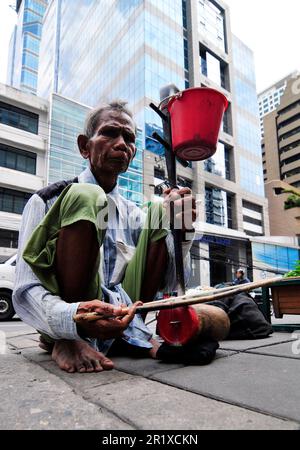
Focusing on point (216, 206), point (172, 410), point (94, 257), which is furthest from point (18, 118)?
point (172, 410)

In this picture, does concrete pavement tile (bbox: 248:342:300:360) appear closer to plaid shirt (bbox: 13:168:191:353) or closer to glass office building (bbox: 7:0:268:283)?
plaid shirt (bbox: 13:168:191:353)

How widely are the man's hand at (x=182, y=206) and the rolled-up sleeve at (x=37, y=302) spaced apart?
63cm

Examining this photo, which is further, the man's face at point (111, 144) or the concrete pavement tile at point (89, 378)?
the man's face at point (111, 144)

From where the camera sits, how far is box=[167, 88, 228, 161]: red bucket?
1533 mm

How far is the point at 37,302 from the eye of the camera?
1.37 metres

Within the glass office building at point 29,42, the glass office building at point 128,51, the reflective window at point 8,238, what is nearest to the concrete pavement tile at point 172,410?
the reflective window at point 8,238

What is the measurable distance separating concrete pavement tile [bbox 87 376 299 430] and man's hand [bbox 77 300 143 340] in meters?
0.19

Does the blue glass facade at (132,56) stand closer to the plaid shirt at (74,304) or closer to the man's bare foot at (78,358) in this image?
the plaid shirt at (74,304)

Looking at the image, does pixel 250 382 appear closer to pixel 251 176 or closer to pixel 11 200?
pixel 11 200

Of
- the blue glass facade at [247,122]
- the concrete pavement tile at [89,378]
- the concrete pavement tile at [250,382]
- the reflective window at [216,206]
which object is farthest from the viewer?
the blue glass facade at [247,122]

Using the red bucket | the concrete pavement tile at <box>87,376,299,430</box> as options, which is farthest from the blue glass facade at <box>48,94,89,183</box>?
the concrete pavement tile at <box>87,376,299,430</box>

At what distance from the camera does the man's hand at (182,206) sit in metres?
1.54

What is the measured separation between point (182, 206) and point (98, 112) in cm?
83
